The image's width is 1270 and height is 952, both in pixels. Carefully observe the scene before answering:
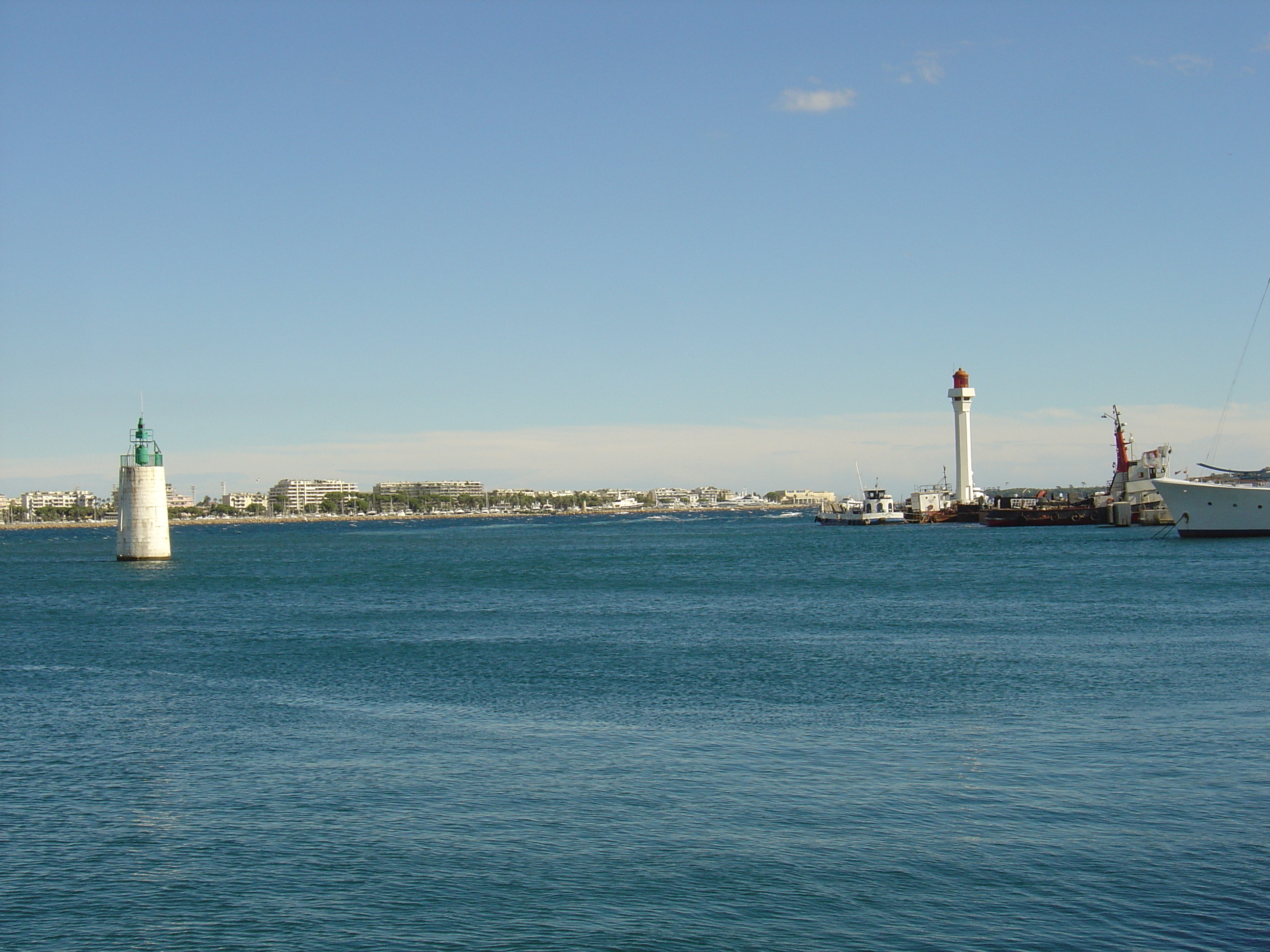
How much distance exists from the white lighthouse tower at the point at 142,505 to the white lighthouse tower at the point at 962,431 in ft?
381

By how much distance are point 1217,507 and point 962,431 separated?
78855 mm

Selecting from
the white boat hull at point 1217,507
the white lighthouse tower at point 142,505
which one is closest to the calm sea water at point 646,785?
the white lighthouse tower at point 142,505

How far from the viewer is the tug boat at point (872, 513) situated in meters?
158

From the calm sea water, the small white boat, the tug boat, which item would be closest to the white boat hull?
the small white boat

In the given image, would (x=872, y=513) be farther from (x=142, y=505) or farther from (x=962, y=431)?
(x=142, y=505)

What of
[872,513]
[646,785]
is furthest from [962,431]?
[646,785]

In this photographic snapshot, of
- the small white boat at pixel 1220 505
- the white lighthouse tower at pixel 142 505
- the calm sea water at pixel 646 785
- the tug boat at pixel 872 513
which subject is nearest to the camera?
the calm sea water at pixel 646 785

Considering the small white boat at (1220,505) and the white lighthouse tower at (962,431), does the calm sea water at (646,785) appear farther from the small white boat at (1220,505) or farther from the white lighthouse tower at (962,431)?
the white lighthouse tower at (962,431)

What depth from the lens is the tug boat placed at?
519 ft

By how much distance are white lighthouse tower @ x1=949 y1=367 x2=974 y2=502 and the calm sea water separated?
126 meters

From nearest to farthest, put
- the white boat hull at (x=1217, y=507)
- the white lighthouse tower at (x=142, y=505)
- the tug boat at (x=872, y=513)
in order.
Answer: the white lighthouse tower at (x=142, y=505), the white boat hull at (x=1217, y=507), the tug boat at (x=872, y=513)

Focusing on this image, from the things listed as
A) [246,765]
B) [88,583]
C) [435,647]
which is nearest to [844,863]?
[246,765]

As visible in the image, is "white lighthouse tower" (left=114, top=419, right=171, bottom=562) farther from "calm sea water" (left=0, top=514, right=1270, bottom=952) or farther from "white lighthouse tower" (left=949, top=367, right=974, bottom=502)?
"white lighthouse tower" (left=949, top=367, right=974, bottom=502)

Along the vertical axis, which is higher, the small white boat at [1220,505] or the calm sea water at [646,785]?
the small white boat at [1220,505]
